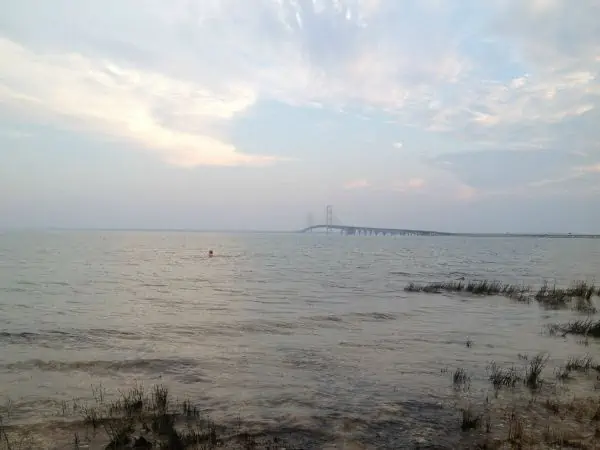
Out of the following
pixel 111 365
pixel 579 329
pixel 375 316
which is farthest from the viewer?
pixel 375 316

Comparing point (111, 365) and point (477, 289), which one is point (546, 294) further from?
point (111, 365)

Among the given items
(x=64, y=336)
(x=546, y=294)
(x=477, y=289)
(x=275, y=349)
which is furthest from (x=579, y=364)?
(x=477, y=289)

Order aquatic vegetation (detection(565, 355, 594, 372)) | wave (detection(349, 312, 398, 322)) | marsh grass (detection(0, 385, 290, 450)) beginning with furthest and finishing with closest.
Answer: wave (detection(349, 312, 398, 322)), aquatic vegetation (detection(565, 355, 594, 372)), marsh grass (detection(0, 385, 290, 450))

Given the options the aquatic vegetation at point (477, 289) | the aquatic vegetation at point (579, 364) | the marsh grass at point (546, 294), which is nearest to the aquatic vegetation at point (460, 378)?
the aquatic vegetation at point (579, 364)

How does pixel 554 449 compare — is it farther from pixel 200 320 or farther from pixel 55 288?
pixel 55 288

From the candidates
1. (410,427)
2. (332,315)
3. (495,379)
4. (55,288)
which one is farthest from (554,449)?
(55,288)

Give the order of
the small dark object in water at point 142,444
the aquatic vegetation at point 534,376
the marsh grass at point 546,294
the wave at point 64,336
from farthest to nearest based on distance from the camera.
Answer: the marsh grass at point 546,294 → the wave at point 64,336 → the aquatic vegetation at point 534,376 → the small dark object in water at point 142,444

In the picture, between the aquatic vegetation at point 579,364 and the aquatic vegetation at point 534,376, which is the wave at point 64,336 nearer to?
the aquatic vegetation at point 534,376

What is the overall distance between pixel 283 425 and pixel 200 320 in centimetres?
1361

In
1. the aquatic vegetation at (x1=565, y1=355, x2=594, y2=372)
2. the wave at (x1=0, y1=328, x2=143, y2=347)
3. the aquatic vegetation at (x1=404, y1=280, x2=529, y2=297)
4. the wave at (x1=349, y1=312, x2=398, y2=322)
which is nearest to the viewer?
the aquatic vegetation at (x1=565, y1=355, x2=594, y2=372)

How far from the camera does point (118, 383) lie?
472 inches

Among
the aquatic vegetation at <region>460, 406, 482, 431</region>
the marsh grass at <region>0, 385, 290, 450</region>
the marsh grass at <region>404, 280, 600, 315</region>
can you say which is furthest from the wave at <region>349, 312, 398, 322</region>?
the marsh grass at <region>0, 385, 290, 450</region>

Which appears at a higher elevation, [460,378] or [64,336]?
[460,378]

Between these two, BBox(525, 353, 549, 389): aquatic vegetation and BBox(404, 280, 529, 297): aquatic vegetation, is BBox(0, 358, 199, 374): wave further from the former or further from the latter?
BBox(404, 280, 529, 297): aquatic vegetation
